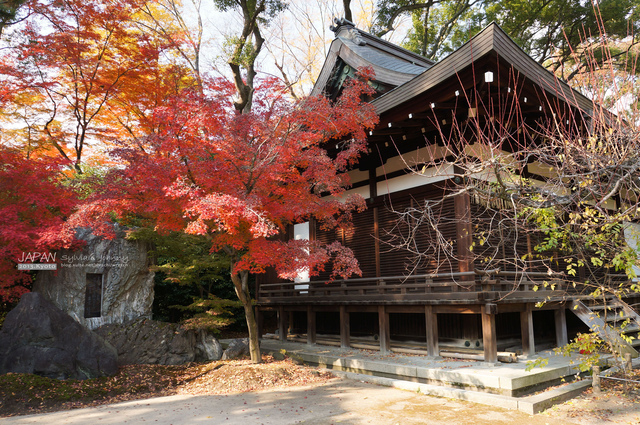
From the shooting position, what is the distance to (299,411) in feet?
19.9

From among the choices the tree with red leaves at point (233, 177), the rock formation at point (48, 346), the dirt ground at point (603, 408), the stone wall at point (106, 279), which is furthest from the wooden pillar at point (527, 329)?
the stone wall at point (106, 279)

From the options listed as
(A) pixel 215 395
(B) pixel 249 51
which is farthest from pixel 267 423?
(B) pixel 249 51

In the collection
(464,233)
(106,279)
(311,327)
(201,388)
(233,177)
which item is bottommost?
(201,388)

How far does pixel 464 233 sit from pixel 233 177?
4.82 meters

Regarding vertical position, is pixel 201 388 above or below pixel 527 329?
below

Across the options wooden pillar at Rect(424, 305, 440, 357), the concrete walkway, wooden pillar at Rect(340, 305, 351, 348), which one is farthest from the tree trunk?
wooden pillar at Rect(424, 305, 440, 357)

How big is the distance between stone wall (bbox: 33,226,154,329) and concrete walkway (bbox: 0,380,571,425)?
11.7 feet

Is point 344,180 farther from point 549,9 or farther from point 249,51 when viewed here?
point 549,9

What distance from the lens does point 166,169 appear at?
740cm

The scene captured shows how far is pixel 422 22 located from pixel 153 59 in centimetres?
1520

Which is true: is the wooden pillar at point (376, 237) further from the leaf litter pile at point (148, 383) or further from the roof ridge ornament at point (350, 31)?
the roof ridge ornament at point (350, 31)

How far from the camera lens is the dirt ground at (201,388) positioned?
5688 mm

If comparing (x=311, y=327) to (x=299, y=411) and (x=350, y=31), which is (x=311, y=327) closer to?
(x=299, y=411)

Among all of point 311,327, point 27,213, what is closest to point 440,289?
point 311,327
